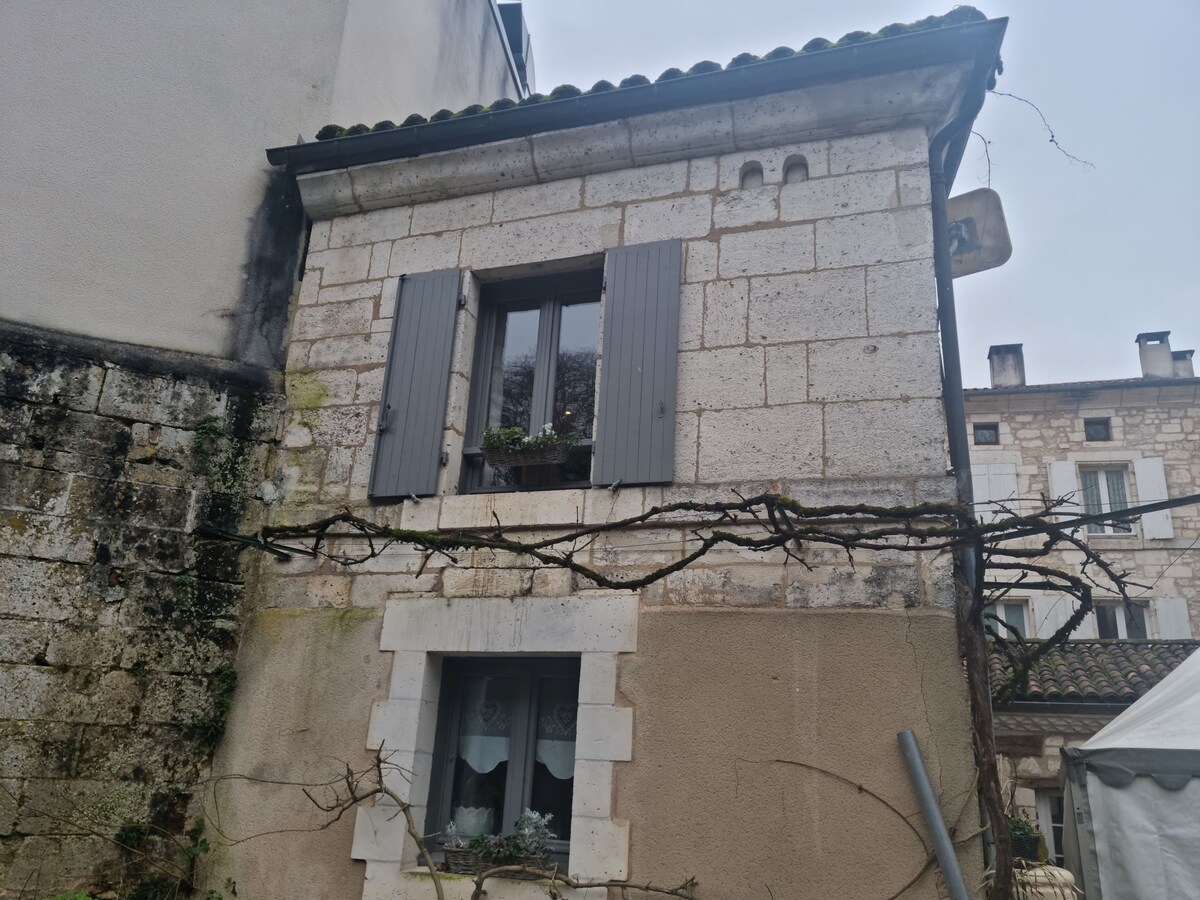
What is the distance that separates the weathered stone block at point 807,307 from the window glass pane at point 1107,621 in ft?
46.5

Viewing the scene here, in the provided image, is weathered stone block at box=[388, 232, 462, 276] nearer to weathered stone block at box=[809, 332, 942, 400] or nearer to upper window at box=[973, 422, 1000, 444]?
weathered stone block at box=[809, 332, 942, 400]

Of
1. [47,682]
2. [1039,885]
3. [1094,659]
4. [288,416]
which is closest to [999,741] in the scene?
[1094,659]

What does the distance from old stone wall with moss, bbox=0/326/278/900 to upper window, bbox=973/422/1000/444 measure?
14.8 metres

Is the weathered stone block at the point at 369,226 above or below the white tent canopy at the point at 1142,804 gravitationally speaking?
above

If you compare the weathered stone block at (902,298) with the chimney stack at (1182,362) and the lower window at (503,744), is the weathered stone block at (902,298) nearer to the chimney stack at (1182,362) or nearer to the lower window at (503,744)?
the lower window at (503,744)

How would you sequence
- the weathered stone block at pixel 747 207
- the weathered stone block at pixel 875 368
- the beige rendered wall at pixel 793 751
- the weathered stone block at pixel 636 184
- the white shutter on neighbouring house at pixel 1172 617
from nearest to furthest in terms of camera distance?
the beige rendered wall at pixel 793 751, the weathered stone block at pixel 875 368, the weathered stone block at pixel 747 207, the weathered stone block at pixel 636 184, the white shutter on neighbouring house at pixel 1172 617

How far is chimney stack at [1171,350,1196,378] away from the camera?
17.8m

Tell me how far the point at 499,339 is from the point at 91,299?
6.60ft

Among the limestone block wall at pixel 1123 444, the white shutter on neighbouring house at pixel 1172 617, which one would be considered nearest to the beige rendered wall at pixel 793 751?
the limestone block wall at pixel 1123 444

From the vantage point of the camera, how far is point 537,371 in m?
4.80

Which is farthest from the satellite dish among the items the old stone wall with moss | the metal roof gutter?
the old stone wall with moss

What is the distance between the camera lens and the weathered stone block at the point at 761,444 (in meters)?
4.03

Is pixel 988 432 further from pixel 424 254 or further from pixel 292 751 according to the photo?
pixel 292 751

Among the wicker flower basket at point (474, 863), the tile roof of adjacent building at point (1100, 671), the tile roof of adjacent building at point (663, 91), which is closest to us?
the wicker flower basket at point (474, 863)
